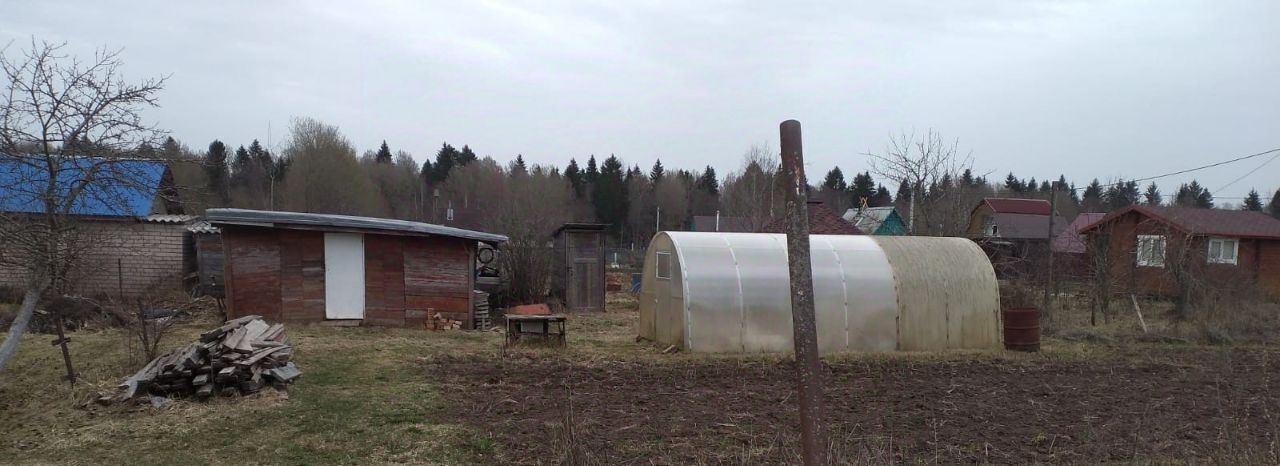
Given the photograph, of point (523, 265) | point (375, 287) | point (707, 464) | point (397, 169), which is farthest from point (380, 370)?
point (397, 169)

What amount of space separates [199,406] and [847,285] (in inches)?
394

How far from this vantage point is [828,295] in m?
13.1

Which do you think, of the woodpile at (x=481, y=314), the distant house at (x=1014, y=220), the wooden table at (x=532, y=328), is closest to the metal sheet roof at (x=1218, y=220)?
the distant house at (x=1014, y=220)

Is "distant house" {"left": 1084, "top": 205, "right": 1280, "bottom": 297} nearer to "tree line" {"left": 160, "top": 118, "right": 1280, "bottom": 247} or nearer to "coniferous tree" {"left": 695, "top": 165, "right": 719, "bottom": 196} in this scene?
"tree line" {"left": 160, "top": 118, "right": 1280, "bottom": 247}

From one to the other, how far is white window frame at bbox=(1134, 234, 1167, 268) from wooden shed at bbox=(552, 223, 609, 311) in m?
14.4

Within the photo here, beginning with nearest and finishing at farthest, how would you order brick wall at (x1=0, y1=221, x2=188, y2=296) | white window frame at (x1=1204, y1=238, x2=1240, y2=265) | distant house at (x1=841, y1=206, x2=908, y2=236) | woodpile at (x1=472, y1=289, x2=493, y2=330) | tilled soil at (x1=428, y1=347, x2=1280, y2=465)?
tilled soil at (x1=428, y1=347, x2=1280, y2=465)
woodpile at (x1=472, y1=289, x2=493, y2=330)
brick wall at (x1=0, y1=221, x2=188, y2=296)
white window frame at (x1=1204, y1=238, x2=1240, y2=265)
distant house at (x1=841, y1=206, x2=908, y2=236)

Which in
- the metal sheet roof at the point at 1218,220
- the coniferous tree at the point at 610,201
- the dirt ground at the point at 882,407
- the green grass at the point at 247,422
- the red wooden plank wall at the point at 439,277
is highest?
the coniferous tree at the point at 610,201

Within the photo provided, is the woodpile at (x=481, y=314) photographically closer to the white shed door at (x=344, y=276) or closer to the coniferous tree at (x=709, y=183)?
the white shed door at (x=344, y=276)

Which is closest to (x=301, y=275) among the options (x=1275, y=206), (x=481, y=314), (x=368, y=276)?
(x=368, y=276)

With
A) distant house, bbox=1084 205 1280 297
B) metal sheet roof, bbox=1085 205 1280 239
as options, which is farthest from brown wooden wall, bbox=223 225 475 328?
metal sheet roof, bbox=1085 205 1280 239

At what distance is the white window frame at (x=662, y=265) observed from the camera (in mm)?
13469

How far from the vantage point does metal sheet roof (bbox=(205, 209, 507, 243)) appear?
44.1 ft

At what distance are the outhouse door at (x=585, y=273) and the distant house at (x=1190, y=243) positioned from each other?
13.0 metres

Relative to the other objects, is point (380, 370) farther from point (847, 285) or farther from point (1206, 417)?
point (1206, 417)
